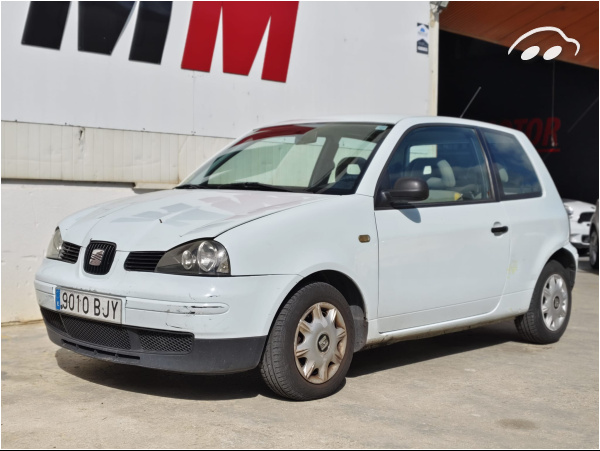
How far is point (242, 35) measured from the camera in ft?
27.6

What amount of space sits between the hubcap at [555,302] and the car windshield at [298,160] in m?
1.99

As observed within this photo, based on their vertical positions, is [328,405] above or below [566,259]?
below

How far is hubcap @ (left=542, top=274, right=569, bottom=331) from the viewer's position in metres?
6.39

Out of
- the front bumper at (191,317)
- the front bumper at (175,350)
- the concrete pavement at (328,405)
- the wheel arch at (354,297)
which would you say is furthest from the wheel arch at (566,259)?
the front bumper at (175,350)

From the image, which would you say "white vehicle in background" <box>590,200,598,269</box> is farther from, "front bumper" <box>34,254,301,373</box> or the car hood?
"front bumper" <box>34,254,301,373</box>

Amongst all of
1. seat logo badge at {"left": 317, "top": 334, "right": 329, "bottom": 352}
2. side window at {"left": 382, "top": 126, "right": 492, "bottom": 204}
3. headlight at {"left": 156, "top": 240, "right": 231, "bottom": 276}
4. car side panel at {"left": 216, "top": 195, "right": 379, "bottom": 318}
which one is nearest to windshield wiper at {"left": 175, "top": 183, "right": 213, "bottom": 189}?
car side panel at {"left": 216, "top": 195, "right": 379, "bottom": 318}

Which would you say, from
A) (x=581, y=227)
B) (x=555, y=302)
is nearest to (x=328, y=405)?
(x=555, y=302)

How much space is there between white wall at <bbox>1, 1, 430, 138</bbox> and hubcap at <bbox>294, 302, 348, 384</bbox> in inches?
141

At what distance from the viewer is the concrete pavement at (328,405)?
3.87 meters

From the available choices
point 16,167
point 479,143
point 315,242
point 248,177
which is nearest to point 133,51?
point 16,167

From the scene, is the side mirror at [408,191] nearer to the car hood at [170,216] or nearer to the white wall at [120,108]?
the car hood at [170,216]

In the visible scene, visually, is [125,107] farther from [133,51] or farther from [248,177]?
[248,177]

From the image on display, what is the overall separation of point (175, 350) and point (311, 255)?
2.82 feet

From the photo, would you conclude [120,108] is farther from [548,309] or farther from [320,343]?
[548,309]
